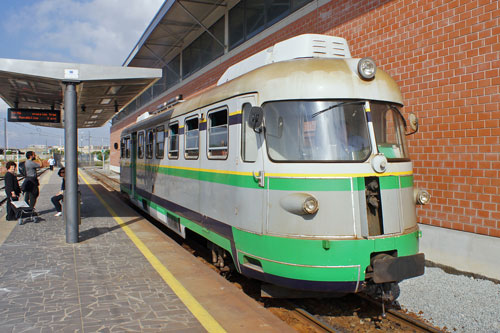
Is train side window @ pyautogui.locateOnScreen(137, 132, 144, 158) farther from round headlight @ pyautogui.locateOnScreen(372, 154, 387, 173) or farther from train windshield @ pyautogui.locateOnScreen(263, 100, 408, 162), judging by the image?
round headlight @ pyautogui.locateOnScreen(372, 154, 387, 173)

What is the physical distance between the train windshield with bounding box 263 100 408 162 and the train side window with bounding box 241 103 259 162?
0.26 meters

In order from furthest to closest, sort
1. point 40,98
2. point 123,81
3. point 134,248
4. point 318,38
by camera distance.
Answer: point 40,98, point 123,81, point 134,248, point 318,38

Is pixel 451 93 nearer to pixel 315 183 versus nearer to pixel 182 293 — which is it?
pixel 315 183

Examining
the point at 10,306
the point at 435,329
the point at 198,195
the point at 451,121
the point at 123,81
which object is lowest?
the point at 435,329

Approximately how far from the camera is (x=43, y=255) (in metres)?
6.62

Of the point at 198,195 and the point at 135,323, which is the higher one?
the point at 198,195

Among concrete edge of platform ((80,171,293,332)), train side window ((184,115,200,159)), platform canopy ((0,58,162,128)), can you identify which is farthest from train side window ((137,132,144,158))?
train side window ((184,115,200,159))

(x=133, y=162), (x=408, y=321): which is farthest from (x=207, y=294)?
(x=133, y=162)

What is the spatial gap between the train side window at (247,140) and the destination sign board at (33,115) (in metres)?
8.12

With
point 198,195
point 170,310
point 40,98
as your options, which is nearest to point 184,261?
point 198,195

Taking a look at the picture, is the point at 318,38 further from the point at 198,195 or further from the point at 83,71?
the point at 83,71

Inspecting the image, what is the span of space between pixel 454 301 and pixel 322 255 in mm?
2317

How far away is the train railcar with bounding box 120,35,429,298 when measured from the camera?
4.45 meters

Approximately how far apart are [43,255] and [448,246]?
22.3ft
